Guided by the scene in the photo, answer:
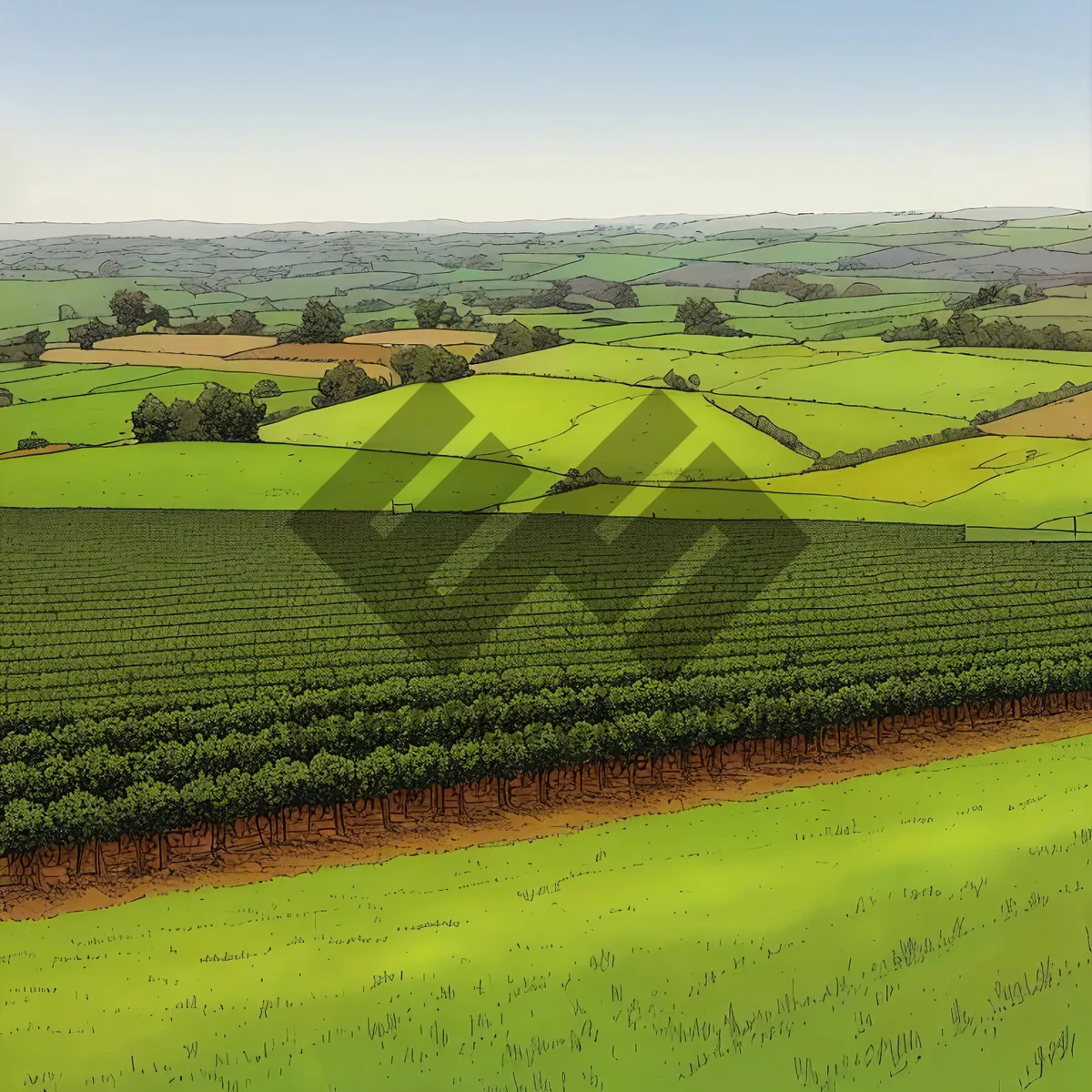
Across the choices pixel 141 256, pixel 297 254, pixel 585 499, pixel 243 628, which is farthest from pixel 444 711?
pixel 297 254

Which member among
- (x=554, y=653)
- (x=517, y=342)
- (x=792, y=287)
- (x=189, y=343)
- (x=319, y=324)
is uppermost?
(x=792, y=287)

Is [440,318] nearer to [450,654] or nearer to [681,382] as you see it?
[681,382]

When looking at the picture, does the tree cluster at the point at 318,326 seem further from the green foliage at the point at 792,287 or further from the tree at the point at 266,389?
the green foliage at the point at 792,287

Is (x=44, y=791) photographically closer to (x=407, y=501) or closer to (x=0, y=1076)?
(x=0, y=1076)

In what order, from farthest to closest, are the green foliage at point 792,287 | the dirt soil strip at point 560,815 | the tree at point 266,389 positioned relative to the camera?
the green foliage at point 792,287
the tree at point 266,389
the dirt soil strip at point 560,815

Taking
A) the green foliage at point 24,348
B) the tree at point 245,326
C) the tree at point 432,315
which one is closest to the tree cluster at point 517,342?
the tree at point 432,315

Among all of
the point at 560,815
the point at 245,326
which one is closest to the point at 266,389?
the point at 245,326

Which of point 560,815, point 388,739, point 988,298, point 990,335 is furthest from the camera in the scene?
point 988,298
